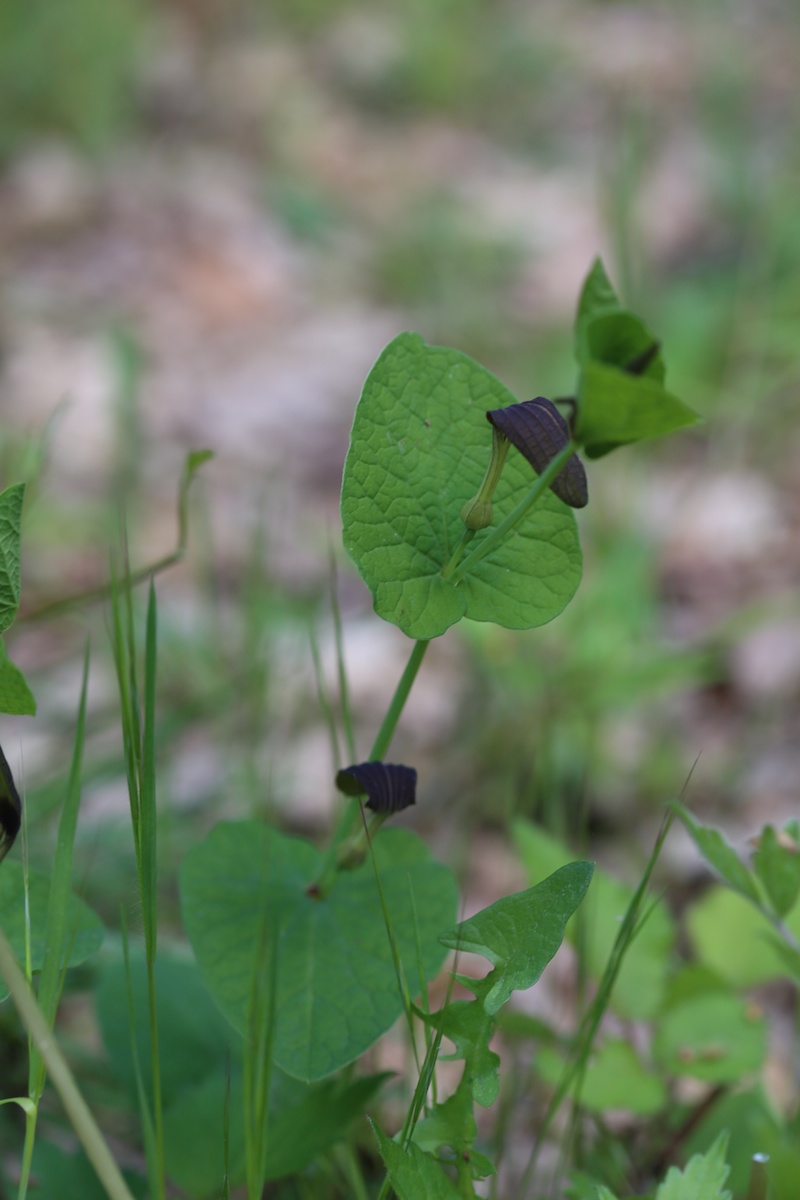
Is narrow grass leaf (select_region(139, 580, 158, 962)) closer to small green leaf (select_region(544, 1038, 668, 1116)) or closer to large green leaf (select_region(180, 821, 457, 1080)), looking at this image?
large green leaf (select_region(180, 821, 457, 1080))

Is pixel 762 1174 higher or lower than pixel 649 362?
lower

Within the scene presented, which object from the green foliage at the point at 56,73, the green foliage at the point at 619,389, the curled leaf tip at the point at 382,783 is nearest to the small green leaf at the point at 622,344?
the green foliage at the point at 619,389

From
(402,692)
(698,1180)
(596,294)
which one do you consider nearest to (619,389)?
(596,294)

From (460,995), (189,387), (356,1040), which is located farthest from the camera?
(189,387)

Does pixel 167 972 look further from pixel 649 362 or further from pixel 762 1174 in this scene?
pixel 649 362

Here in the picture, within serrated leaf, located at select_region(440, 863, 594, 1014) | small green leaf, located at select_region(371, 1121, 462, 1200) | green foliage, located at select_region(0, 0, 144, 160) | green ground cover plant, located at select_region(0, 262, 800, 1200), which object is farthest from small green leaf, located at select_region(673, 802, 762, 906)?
green foliage, located at select_region(0, 0, 144, 160)

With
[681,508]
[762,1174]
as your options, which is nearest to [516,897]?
[762,1174]

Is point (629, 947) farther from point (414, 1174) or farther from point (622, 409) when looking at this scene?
point (622, 409)
